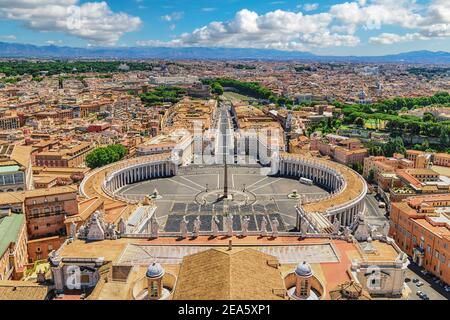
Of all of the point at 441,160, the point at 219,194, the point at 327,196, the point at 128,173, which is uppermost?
the point at 441,160

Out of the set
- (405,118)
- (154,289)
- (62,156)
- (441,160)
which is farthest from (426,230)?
(405,118)

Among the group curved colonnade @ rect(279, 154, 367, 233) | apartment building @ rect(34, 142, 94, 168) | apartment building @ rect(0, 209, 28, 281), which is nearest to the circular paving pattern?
curved colonnade @ rect(279, 154, 367, 233)

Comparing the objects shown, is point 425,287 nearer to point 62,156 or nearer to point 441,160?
point 441,160

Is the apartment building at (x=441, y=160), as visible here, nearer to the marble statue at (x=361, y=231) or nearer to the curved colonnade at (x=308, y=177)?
the curved colonnade at (x=308, y=177)

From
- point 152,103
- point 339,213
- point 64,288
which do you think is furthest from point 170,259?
point 152,103

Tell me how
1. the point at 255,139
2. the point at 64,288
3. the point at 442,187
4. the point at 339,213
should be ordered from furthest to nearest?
1. the point at 255,139
2. the point at 442,187
3. the point at 339,213
4. the point at 64,288

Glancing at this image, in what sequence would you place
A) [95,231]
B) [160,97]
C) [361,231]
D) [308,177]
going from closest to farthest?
1. [95,231]
2. [361,231]
3. [308,177]
4. [160,97]

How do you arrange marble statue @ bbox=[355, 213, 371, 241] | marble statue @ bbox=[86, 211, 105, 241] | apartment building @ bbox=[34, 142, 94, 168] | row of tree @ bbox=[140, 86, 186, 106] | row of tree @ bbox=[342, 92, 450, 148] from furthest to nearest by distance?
row of tree @ bbox=[140, 86, 186, 106] → row of tree @ bbox=[342, 92, 450, 148] → apartment building @ bbox=[34, 142, 94, 168] → marble statue @ bbox=[355, 213, 371, 241] → marble statue @ bbox=[86, 211, 105, 241]

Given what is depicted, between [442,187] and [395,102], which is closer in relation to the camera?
[442,187]

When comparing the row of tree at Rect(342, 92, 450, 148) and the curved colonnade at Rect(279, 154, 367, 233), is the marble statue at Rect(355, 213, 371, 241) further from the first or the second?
the row of tree at Rect(342, 92, 450, 148)

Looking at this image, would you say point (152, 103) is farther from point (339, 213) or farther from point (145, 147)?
point (339, 213)
